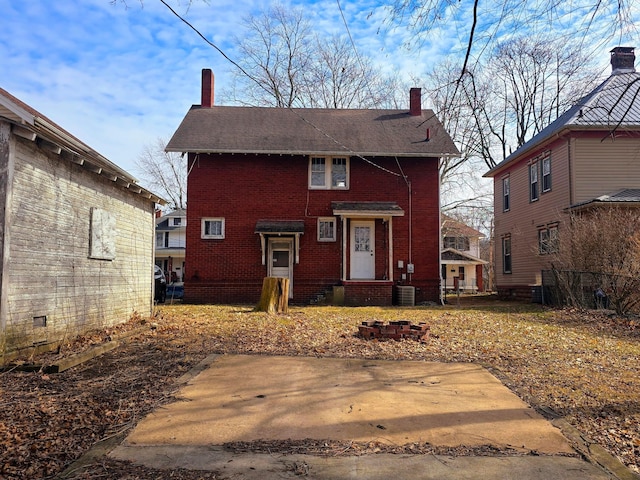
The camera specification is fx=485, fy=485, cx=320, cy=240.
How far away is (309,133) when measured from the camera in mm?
18828

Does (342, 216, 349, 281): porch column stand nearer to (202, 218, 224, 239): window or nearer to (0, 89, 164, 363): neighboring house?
(202, 218, 224, 239): window

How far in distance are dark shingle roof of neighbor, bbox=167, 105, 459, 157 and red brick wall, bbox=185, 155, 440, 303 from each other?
47cm

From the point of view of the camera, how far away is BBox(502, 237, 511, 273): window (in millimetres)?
22823

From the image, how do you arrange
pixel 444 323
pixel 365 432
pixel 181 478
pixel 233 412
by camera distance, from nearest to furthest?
pixel 181 478 < pixel 365 432 < pixel 233 412 < pixel 444 323

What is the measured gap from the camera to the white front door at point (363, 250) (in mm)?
17547

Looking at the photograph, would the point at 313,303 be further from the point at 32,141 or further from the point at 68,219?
the point at 32,141

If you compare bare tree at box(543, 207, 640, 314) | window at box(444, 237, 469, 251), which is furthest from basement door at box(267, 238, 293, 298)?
window at box(444, 237, 469, 251)

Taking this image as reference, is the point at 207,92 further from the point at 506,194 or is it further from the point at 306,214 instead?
the point at 506,194

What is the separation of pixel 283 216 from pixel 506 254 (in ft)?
38.3

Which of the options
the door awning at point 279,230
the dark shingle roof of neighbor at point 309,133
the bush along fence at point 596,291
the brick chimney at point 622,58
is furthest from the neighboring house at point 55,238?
the brick chimney at point 622,58

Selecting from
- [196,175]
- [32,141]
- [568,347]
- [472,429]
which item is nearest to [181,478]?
[472,429]

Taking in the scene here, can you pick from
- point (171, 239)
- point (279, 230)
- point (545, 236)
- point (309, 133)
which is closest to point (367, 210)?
point (279, 230)

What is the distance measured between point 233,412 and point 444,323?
730 cm

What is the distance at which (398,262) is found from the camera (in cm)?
1756
